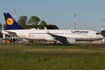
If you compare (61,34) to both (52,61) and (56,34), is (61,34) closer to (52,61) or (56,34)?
(56,34)

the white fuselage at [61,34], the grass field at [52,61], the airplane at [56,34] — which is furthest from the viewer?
the white fuselage at [61,34]

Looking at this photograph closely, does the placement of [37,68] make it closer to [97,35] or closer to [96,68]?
[96,68]

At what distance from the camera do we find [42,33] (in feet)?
150

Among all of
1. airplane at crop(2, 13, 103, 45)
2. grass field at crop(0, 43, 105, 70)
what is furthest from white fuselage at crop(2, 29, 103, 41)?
grass field at crop(0, 43, 105, 70)

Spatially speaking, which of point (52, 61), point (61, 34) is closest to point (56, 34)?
point (61, 34)

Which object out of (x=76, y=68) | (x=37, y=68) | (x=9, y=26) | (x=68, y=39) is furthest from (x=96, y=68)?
(x=9, y=26)

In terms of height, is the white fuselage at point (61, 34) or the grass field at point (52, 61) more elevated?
the white fuselage at point (61, 34)

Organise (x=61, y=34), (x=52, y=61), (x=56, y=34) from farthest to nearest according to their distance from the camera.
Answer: (x=56, y=34) → (x=61, y=34) → (x=52, y=61)

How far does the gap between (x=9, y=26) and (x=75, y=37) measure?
57.7ft

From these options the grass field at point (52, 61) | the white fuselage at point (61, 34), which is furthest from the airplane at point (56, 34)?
the grass field at point (52, 61)

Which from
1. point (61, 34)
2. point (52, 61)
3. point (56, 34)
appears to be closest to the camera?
point (52, 61)

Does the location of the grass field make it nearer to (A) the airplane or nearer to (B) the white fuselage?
(A) the airplane

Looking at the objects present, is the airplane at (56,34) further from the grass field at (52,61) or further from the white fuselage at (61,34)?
the grass field at (52,61)

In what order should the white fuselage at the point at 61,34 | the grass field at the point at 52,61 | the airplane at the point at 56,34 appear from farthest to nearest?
1. the white fuselage at the point at 61,34
2. the airplane at the point at 56,34
3. the grass field at the point at 52,61
